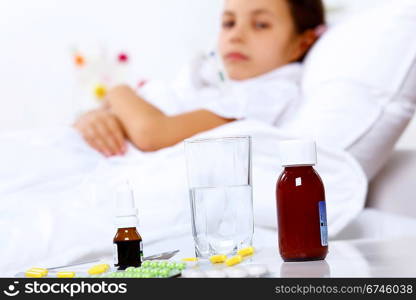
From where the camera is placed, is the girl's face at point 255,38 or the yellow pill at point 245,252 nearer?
the yellow pill at point 245,252

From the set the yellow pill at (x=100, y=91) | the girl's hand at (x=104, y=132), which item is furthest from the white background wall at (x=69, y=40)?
the girl's hand at (x=104, y=132)

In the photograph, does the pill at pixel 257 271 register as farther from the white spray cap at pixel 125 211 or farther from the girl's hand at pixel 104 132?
the girl's hand at pixel 104 132

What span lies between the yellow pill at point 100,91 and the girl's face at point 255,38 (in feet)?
2.58

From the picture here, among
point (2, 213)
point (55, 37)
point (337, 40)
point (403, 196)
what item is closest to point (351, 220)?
point (403, 196)

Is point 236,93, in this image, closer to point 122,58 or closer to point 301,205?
point 301,205

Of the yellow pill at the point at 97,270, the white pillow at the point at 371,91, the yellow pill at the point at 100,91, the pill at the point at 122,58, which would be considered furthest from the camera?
the pill at the point at 122,58

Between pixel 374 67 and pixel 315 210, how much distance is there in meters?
0.74

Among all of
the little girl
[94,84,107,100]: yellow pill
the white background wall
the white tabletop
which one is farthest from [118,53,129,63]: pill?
the white tabletop

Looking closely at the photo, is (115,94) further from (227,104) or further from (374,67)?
(374,67)

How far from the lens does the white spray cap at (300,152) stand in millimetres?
610

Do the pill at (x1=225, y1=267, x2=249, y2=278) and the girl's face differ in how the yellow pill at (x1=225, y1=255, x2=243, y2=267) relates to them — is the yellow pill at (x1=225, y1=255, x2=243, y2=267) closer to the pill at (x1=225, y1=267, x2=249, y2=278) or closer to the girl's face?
the pill at (x1=225, y1=267, x2=249, y2=278)

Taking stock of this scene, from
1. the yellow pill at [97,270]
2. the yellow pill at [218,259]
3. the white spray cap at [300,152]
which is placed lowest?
the yellow pill at [218,259]

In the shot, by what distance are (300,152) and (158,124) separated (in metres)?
0.71

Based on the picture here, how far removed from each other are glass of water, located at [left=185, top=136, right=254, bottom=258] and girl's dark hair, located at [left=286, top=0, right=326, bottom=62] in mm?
1062
